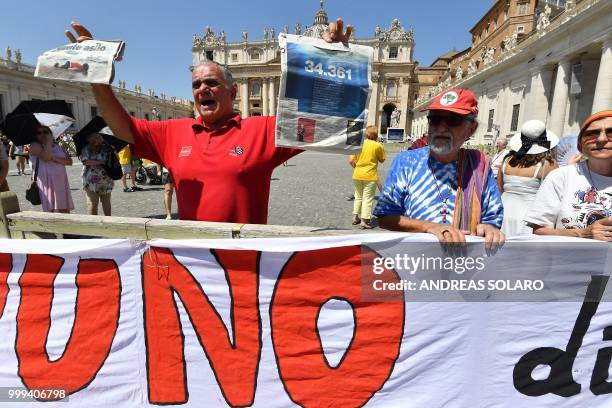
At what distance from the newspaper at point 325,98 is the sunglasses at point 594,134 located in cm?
137

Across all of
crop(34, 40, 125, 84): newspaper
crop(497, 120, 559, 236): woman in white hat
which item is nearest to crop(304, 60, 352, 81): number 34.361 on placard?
crop(34, 40, 125, 84): newspaper

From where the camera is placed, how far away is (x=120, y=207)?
7.65 m

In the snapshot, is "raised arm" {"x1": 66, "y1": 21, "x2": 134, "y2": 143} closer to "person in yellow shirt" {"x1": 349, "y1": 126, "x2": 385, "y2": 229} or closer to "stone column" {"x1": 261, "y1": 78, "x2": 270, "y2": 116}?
"person in yellow shirt" {"x1": 349, "y1": 126, "x2": 385, "y2": 229}

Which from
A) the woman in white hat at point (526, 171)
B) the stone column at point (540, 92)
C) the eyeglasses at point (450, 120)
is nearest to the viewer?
the eyeglasses at point (450, 120)

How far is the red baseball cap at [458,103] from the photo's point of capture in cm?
183

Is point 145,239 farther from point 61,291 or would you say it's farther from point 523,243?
point 523,243

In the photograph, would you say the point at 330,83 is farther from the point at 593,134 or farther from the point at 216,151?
the point at 593,134

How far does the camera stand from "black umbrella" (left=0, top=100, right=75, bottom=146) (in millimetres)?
4098

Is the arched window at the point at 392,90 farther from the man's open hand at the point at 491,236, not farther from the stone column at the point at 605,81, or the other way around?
the man's open hand at the point at 491,236

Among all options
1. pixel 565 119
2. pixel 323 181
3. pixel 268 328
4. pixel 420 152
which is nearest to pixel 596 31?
pixel 565 119

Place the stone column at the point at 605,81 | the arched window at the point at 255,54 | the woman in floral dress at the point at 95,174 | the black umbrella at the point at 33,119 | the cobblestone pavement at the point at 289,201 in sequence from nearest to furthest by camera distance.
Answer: the black umbrella at the point at 33,119 → the woman in floral dress at the point at 95,174 → the cobblestone pavement at the point at 289,201 → the stone column at the point at 605,81 → the arched window at the point at 255,54

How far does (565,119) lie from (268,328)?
22224mm

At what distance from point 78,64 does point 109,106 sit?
0.33m

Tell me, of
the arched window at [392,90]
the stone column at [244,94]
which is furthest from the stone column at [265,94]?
the arched window at [392,90]
